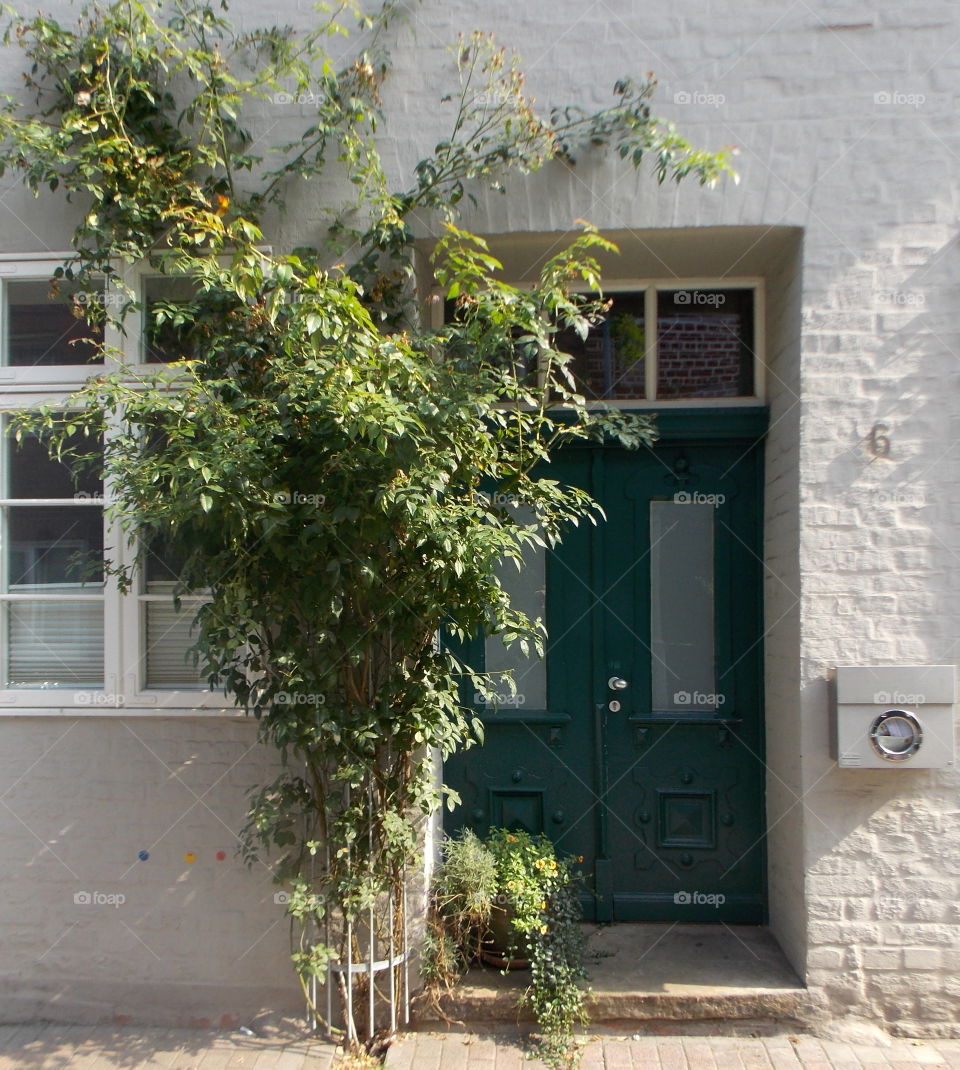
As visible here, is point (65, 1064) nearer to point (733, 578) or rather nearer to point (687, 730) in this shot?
point (687, 730)

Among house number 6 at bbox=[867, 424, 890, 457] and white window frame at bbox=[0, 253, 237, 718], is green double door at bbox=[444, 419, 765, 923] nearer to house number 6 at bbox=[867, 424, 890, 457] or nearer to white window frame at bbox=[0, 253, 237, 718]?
house number 6 at bbox=[867, 424, 890, 457]

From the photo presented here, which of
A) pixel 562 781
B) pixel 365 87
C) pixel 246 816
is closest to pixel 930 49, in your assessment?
pixel 365 87

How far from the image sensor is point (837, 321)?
3.85 metres

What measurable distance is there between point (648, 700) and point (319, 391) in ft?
7.55

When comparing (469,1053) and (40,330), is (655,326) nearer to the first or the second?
(40,330)

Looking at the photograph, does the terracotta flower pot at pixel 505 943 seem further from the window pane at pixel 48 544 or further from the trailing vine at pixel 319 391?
the window pane at pixel 48 544

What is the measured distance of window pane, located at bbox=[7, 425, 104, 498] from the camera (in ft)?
14.0

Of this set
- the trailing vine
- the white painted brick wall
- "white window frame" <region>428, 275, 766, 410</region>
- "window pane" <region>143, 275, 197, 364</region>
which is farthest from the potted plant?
"window pane" <region>143, 275, 197, 364</region>

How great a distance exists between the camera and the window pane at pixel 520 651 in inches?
177

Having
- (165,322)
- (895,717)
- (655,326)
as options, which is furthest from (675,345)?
(165,322)

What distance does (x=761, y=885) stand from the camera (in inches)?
172

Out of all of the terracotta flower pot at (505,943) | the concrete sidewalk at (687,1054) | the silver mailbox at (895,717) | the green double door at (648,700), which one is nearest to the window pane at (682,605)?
the green double door at (648,700)

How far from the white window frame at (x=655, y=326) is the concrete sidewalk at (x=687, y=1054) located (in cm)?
279

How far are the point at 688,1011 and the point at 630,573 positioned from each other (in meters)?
1.94
